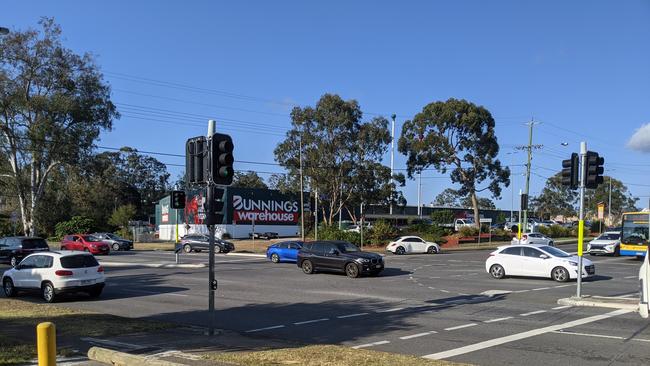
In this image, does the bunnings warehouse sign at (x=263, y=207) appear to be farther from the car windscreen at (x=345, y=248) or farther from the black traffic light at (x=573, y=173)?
the black traffic light at (x=573, y=173)

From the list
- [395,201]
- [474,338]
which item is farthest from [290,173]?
[474,338]

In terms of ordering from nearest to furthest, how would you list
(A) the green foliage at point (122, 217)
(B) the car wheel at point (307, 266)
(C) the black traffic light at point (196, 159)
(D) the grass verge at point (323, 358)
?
(D) the grass verge at point (323, 358), (C) the black traffic light at point (196, 159), (B) the car wheel at point (307, 266), (A) the green foliage at point (122, 217)

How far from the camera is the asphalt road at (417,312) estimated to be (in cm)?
986

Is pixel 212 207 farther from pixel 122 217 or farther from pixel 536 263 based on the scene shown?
pixel 122 217

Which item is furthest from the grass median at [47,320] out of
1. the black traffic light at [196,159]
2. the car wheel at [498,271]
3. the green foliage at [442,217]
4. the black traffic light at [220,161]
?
the green foliage at [442,217]

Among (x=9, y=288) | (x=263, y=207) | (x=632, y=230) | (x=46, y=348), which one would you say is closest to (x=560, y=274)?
(x=632, y=230)

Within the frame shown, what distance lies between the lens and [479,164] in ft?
193

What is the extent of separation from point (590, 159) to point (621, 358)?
8.88 m

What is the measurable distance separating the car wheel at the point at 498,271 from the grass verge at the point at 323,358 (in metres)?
15.7

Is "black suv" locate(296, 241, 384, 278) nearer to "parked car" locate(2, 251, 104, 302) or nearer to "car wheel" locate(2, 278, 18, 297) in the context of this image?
"parked car" locate(2, 251, 104, 302)

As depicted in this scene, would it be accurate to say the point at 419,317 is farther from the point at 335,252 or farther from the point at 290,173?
the point at 290,173

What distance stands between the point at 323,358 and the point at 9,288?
1485 centimetres

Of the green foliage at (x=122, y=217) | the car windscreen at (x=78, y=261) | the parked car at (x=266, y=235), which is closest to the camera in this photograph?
the car windscreen at (x=78, y=261)

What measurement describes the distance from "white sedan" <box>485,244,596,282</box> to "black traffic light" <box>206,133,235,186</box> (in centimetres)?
1599
